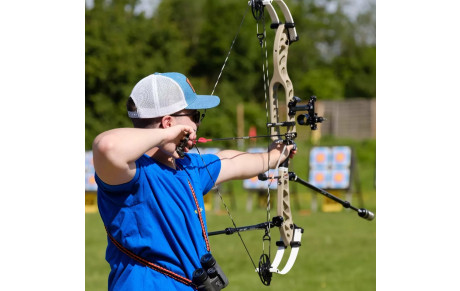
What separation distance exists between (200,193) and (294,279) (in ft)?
10.7

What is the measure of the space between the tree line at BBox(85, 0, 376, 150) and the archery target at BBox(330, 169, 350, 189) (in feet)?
17.8

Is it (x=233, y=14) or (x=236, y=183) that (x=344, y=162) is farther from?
(x=233, y=14)

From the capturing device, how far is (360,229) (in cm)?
854

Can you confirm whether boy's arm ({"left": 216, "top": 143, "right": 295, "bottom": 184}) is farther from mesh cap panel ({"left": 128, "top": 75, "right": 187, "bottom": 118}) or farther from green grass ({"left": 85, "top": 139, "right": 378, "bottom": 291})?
green grass ({"left": 85, "top": 139, "right": 378, "bottom": 291})

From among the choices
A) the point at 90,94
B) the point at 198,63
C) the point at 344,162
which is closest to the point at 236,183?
the point at 344,162

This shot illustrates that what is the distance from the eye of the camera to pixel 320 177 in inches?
460

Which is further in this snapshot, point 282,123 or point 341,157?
point 341,157

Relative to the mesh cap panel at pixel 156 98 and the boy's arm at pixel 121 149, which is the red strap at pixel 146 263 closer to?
the boy's arm at pixel 121 149

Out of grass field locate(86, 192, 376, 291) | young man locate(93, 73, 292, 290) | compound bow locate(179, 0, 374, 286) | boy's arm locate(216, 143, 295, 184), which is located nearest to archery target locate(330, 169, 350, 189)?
grass field locate(86, 192, 376, 291)

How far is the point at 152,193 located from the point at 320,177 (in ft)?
31.5

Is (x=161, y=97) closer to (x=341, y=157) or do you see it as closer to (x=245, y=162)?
(x=245, y=162)

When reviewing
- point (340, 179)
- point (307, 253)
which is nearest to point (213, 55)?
point (340, 179)

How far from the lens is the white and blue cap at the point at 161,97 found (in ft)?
7.61

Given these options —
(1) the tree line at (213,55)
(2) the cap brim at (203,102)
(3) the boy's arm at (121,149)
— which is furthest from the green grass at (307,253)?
(1) the tree line at (213,55)
